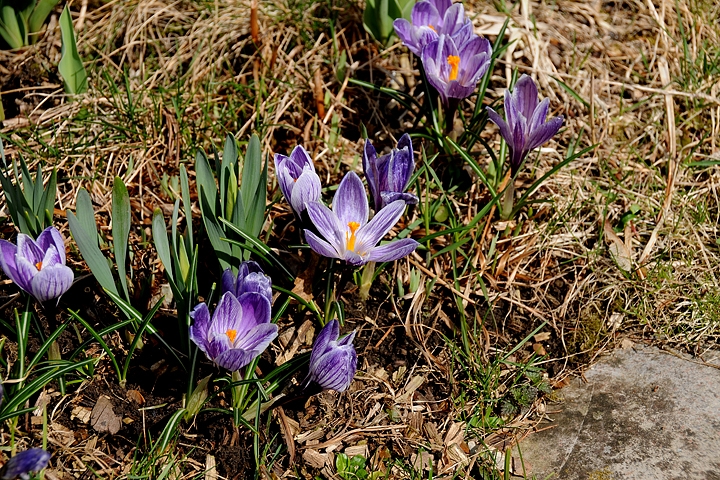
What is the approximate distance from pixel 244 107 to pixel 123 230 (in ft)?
3.02

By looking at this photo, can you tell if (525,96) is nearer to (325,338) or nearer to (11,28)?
(325,338)

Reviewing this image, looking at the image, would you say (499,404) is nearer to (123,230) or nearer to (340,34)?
(123,230)

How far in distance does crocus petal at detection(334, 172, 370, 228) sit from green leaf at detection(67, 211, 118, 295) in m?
0.63

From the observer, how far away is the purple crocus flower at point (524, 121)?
2.21 meters

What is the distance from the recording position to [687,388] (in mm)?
2205

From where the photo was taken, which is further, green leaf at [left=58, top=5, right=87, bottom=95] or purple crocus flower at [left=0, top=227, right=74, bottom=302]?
green leaf at [left=58, top=5, right=87, bottom=95]

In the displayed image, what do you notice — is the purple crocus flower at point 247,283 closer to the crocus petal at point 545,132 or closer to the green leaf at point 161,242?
the green leaf at point 161,242

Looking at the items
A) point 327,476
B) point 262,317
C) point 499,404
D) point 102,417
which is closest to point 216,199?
point 262,317

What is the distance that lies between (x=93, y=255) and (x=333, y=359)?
27.4 inches

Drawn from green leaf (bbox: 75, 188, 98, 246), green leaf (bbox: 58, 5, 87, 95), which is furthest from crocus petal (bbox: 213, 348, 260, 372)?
green leaf (bbox: 58, 5, 87, 95)

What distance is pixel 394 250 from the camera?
1.88 meters

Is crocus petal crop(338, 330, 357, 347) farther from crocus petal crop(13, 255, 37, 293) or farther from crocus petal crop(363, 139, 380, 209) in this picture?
crocus petal crop(13, 255, 37, 293)

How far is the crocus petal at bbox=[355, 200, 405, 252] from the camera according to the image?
1.92 m

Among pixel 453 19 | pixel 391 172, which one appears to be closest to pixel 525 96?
pixel 453 19
